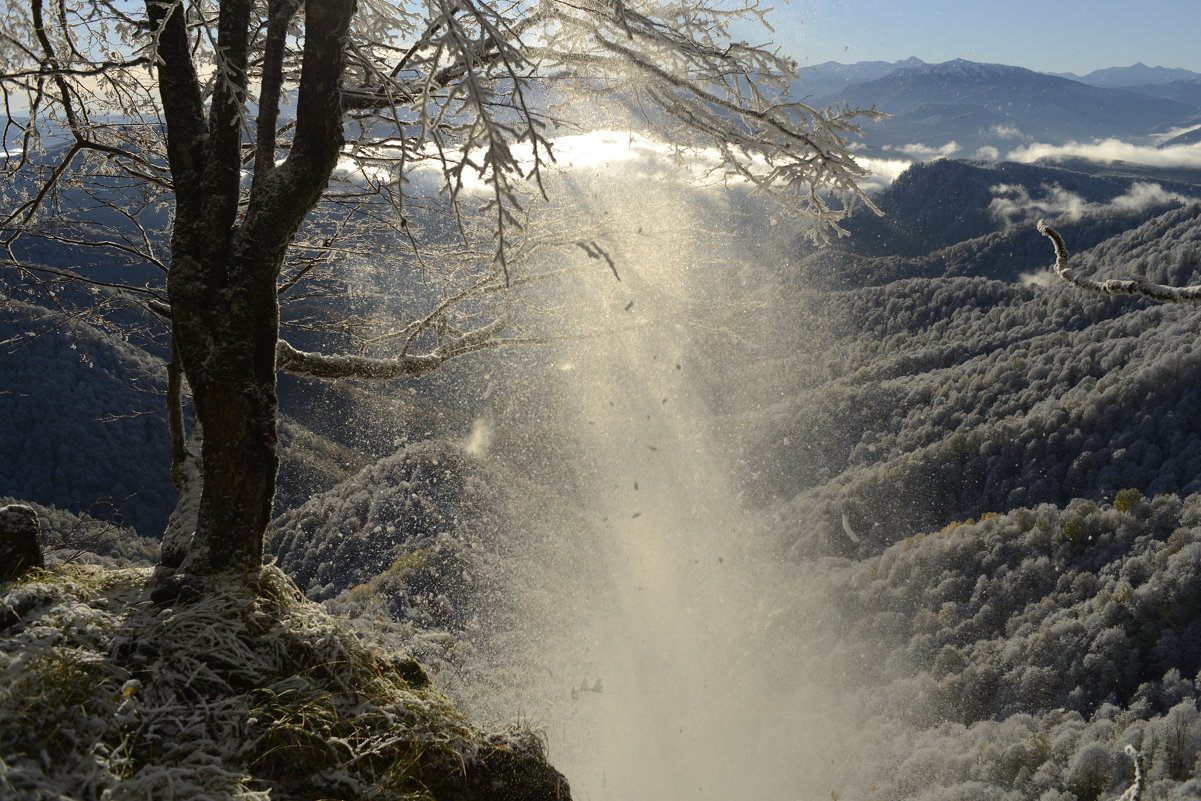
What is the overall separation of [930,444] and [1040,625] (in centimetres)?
4276

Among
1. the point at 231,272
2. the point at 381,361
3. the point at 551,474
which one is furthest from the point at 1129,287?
the point at 551,474

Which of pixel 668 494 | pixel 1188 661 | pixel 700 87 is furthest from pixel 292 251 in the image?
pixel 1188 661

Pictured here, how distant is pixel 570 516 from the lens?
120 feet

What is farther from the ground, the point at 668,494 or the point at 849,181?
the point at 849,181

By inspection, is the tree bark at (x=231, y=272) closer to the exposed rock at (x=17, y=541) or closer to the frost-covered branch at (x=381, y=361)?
→ the exposed rock at (x=17, y=541)

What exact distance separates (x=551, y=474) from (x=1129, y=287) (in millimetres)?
57806

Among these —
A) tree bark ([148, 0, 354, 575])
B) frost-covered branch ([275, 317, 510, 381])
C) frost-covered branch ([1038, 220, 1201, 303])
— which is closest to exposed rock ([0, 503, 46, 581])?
tree bark ([148, 0, 354, 575])

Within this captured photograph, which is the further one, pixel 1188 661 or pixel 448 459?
pixel 1188 661

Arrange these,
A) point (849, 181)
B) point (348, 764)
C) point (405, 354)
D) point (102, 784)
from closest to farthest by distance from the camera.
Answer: point (102, 784) < point (348, 764) < point (849, 181) < point (405, 354)

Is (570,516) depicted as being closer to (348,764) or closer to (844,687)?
(844,687)

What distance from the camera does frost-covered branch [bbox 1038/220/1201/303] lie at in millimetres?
1822

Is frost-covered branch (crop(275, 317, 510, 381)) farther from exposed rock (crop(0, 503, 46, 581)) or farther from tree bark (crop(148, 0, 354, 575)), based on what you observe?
exposed rock (crop(0, 503, 46, 581))

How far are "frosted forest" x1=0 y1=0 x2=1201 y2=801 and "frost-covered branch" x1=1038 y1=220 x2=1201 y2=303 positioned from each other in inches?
2.1

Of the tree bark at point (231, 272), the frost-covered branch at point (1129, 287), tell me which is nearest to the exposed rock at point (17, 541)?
the tree bark at point (231, 272)
